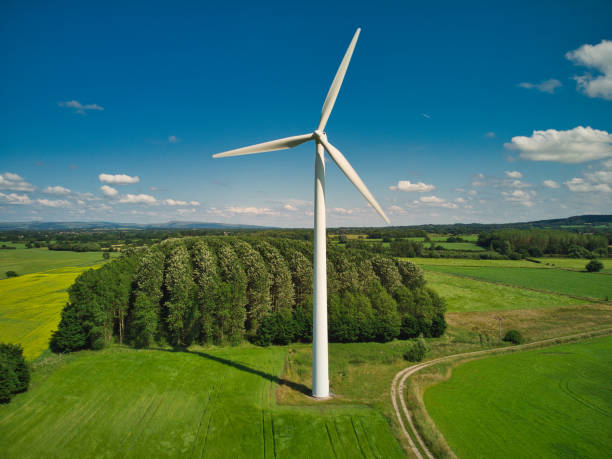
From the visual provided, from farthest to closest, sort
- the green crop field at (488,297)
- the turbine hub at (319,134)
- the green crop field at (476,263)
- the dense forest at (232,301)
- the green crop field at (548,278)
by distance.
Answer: the green crop field at (476,263) < the green crop field at (548,278) < the green crop field at (488,297) < the dense forest at (232,301) < the turbine hub at (319,134)

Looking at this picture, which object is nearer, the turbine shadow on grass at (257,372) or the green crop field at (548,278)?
the turbine shadow on grass at (257,372)

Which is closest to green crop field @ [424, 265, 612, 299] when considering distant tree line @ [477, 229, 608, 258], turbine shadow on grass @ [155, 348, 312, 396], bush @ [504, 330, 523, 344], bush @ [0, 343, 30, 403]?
distant tree line @ [477, 229, 608, 258]

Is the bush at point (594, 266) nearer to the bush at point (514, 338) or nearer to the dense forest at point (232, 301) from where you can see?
the bush at point (514, 338)

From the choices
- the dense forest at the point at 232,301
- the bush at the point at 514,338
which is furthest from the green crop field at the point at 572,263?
the dense forest at the point at 232,301

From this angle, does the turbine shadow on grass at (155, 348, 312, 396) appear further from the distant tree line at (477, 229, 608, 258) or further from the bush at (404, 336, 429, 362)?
the distant tree line at (477, 229, 608, 258)

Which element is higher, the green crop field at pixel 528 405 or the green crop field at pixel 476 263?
the green crop field at pixel 476 263

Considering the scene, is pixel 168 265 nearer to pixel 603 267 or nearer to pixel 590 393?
pixel 590 393
